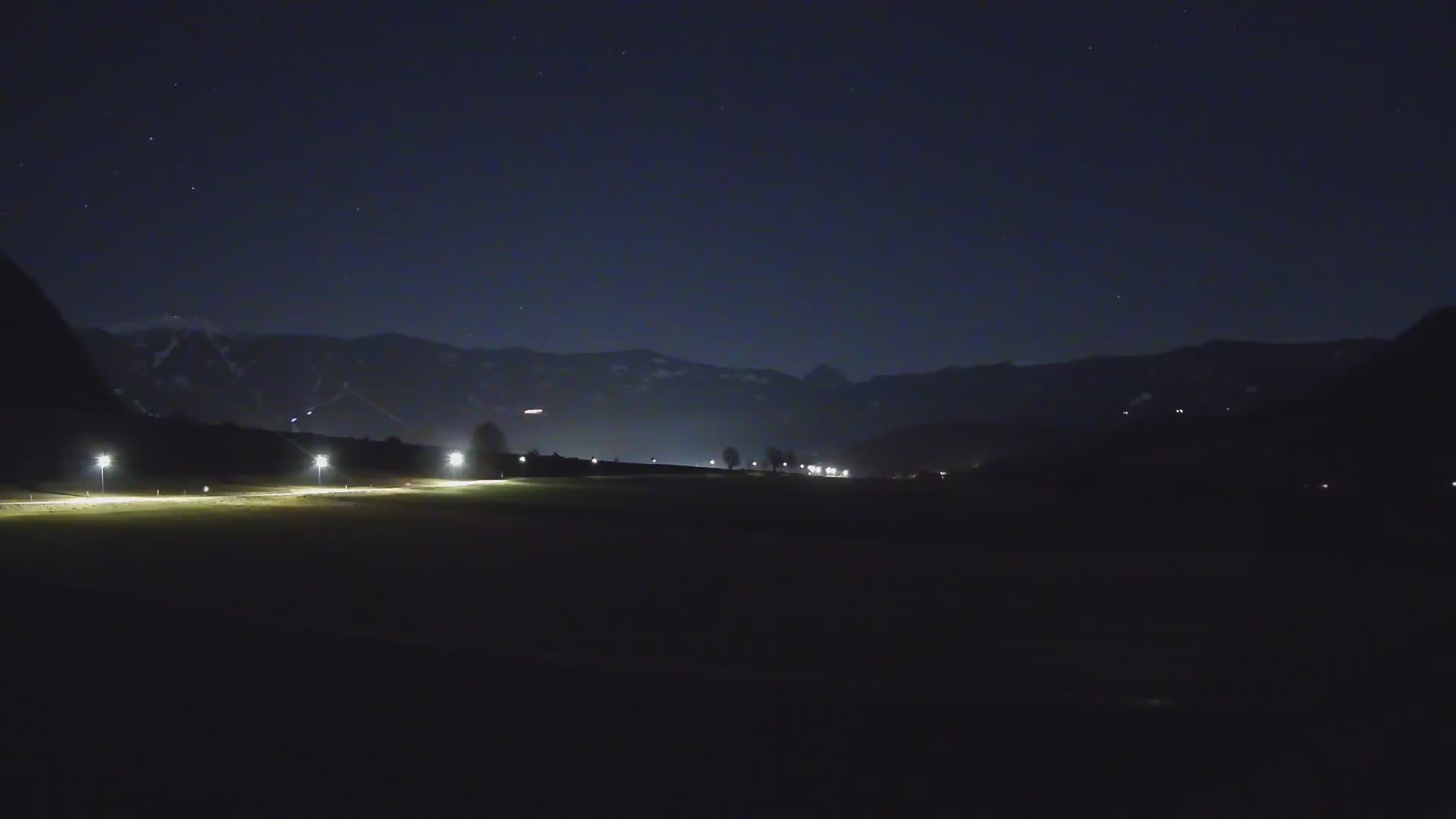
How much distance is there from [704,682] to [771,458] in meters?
150

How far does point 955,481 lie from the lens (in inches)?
2943

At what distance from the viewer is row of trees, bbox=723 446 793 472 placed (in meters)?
153

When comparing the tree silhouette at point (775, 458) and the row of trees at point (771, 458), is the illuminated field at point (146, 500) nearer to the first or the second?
the row of trees at point (771, 458)

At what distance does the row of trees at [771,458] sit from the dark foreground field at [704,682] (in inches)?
5067

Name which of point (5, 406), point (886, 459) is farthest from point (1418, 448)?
point (886, 459)

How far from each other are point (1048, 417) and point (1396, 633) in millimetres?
190554

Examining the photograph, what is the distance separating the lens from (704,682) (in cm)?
961

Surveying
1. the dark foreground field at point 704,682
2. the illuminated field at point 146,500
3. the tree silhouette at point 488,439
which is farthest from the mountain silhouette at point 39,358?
the dark foreground field at point 704,682

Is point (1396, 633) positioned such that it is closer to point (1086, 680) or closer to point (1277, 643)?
point (1277, 643)

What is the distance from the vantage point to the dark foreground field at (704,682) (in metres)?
6.58

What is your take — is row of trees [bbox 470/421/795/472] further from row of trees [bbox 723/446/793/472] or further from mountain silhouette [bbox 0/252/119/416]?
mountain silhouette [bbox 0/252/119/416]

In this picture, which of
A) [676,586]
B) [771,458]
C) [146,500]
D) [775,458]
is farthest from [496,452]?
[676,586]

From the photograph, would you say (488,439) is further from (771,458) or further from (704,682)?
(704,682)

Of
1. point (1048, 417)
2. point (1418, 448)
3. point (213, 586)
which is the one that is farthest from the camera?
point (1048, 417)
